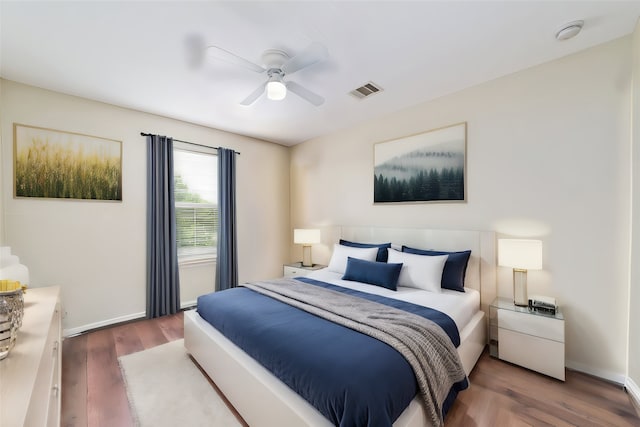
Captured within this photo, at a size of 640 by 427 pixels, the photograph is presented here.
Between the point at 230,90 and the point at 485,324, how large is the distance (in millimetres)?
3521

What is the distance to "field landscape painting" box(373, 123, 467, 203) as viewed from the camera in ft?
9.59

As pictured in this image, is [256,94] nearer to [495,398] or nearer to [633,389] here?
[495,398]

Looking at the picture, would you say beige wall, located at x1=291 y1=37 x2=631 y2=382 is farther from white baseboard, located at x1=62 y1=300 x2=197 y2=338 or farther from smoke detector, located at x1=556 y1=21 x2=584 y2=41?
white baseboard, located at x1=62 y1=300 x2=197 y2=338

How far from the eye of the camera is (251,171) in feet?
14.6

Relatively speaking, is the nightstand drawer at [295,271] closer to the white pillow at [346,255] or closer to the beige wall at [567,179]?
the white pillow at [346,255]

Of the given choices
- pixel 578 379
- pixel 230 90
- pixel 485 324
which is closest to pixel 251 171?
pixel 230 90

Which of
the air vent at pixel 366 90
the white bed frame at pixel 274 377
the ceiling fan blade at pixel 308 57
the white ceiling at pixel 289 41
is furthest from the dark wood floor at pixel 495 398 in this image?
the air vent at pixel 366 90

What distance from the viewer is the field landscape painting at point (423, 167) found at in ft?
9.59

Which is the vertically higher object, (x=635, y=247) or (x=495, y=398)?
(x=635, y=247)

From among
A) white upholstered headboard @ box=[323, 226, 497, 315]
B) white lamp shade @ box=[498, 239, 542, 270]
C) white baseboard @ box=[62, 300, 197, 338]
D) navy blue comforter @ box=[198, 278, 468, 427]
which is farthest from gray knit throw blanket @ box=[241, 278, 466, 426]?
white baseboard @ box=[62, 300, 197, 338]

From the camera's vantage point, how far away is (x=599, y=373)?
2131 mm

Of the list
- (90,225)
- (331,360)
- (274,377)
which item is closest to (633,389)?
(331,360)

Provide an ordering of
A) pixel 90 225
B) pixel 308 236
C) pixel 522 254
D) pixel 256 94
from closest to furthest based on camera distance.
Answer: pixel 522 254, pixel 256 94, pixel 90 225, pixel 308 236

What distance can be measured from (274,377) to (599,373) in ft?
8.58
